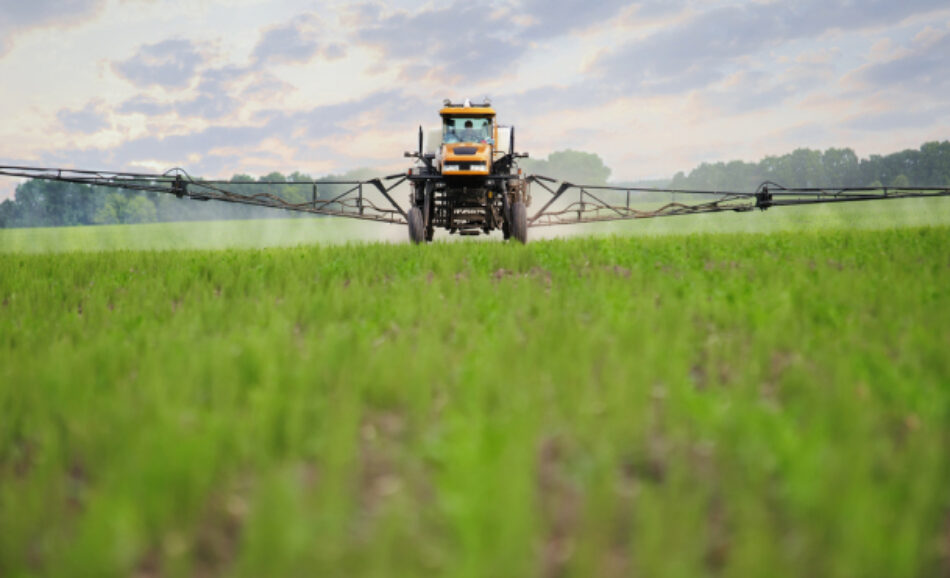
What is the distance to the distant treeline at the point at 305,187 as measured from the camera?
75.2 m

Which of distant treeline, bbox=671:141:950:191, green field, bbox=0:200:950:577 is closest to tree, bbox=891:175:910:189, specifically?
distant treeline, bbox=671:141:950:191

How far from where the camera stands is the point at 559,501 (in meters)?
2.22

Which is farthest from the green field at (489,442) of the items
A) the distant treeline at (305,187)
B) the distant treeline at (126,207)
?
the distant treeline at (126,207)

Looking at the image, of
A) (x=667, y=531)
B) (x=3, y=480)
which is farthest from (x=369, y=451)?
(x=3, y=480)

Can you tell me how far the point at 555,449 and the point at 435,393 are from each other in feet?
3.19

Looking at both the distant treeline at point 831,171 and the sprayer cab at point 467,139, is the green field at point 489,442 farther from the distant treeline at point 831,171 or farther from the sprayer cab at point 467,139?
the distant treeline at point 831,171

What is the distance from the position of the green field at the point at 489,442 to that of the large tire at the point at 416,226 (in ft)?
29.7

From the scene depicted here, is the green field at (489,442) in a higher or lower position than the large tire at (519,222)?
lower

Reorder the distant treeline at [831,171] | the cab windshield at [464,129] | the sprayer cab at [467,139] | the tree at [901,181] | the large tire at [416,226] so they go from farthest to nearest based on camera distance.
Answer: the distant treeline at [831,171], the tree at [901,181], the cab windshield at [464,129], the large tire at [416,226], the sprayer cab at [467,139]

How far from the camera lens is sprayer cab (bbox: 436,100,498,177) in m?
14.3

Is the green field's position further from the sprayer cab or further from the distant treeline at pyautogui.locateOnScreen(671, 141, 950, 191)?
the distant treeline at pyautogui.locateOnScreen(671, 141, 950, 191)

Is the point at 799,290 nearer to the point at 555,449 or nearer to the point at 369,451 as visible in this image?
the point at 555,449

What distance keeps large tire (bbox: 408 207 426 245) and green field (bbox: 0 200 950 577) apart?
906cm

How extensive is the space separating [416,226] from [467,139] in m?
2.72
